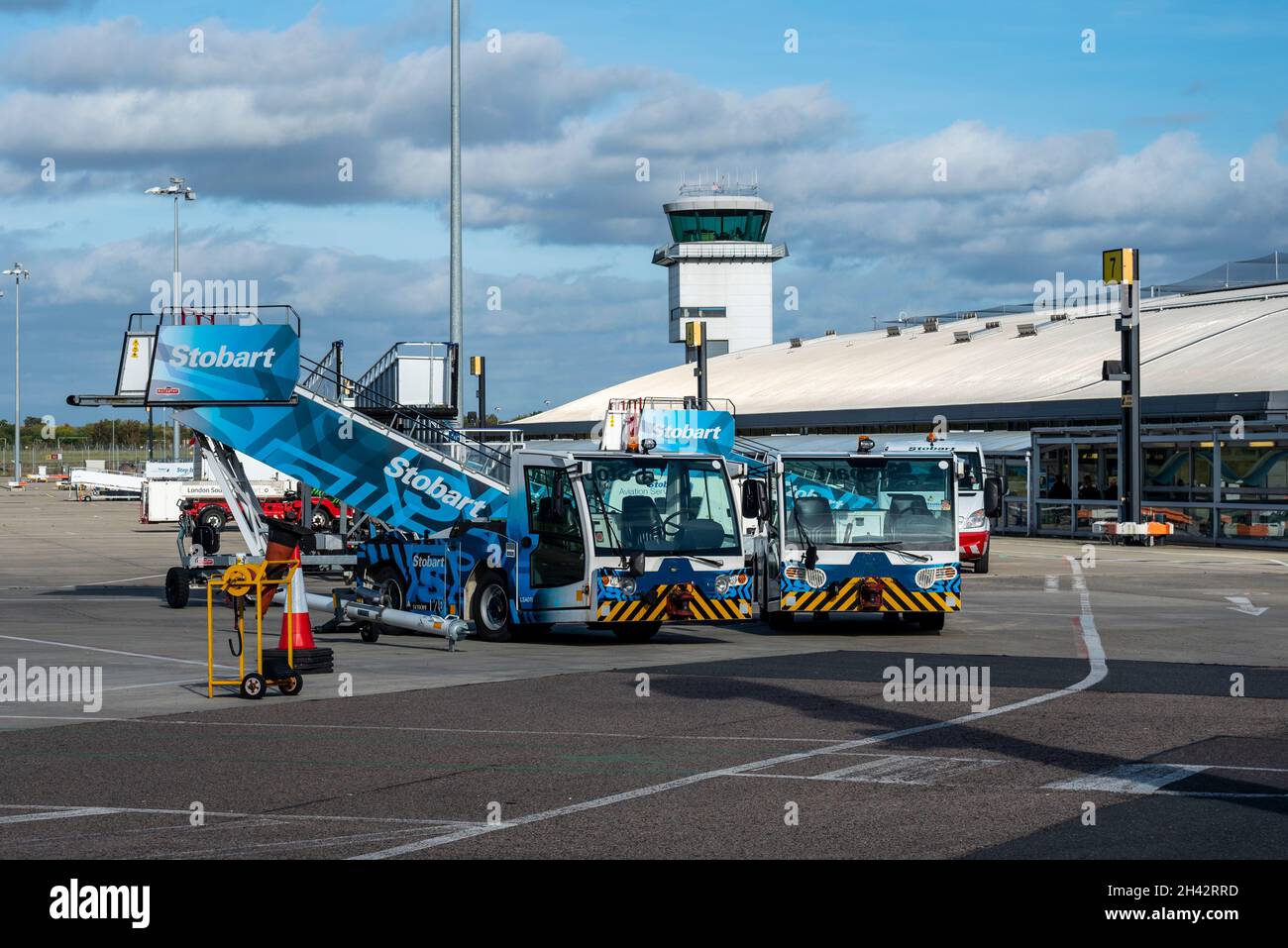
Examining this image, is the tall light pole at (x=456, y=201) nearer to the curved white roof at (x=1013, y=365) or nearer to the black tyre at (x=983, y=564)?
the black tyre at (x=983, y=564)

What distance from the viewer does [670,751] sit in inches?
447

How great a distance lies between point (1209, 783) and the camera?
9.95 m

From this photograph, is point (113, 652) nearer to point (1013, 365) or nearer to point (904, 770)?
point (904, 770)

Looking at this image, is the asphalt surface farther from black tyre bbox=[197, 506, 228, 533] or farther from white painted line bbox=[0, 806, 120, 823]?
black tyre bbox=[197, 506, 228, 533]

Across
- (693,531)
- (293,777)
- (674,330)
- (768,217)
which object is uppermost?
(768,217)

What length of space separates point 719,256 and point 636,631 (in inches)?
3164

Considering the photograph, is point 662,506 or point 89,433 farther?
point 89,433

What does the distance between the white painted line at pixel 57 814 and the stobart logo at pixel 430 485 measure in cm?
1376

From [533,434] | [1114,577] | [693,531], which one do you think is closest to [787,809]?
[693,531]

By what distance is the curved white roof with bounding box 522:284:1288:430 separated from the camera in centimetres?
5075

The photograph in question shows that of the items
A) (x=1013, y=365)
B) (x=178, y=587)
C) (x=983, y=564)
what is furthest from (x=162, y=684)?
(x=1013, y=365)

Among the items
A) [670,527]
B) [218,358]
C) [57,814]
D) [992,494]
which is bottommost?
[57,814]
